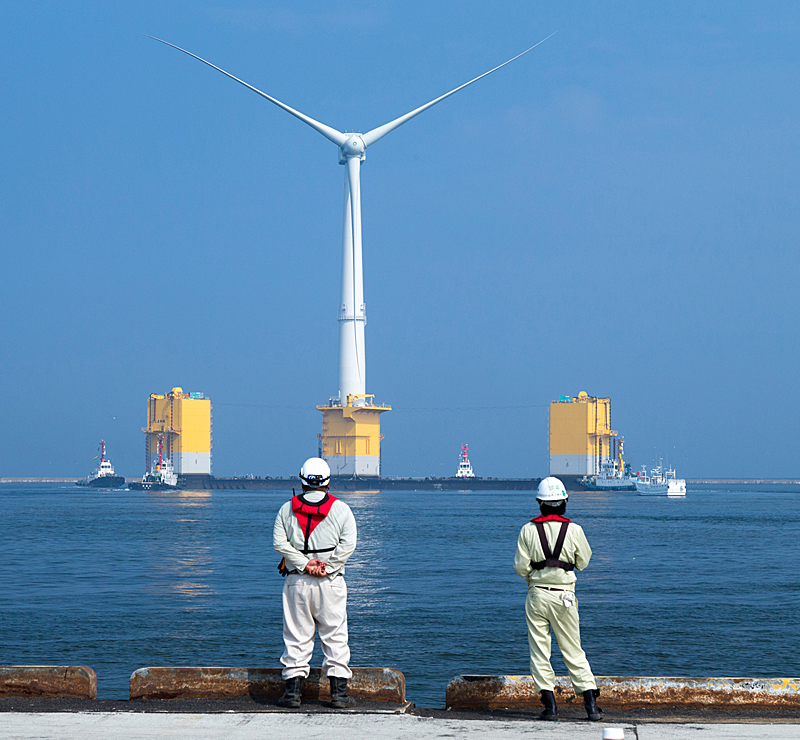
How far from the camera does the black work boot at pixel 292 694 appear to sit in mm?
6941

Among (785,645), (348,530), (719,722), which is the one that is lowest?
(785,645)

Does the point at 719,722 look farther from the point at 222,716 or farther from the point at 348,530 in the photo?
the point at 222,716

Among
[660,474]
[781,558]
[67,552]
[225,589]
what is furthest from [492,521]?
[660,474]

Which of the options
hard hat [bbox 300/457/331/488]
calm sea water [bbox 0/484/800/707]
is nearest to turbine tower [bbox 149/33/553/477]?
calm sea water [bbox 0/484/800/707]

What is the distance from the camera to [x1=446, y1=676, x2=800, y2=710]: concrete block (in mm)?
7055

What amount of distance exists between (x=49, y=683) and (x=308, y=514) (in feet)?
7.86

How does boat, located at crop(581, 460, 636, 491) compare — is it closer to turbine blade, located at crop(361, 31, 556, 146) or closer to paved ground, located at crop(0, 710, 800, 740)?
turbine blade, located at crop(361, 31, 556, 146)

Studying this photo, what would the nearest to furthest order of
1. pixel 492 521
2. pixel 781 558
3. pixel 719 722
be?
pixel 719 722 < pixel 781 558 < pixel 492 521

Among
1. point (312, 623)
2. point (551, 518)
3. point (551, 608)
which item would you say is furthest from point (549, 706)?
point (312, 623)

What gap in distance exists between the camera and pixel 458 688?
7215 millimetres

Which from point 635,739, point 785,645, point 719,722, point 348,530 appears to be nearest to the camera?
point 635,739

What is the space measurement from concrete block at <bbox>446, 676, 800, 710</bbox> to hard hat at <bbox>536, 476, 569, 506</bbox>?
4.26ft

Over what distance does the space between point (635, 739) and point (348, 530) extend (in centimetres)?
247

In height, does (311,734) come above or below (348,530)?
below
